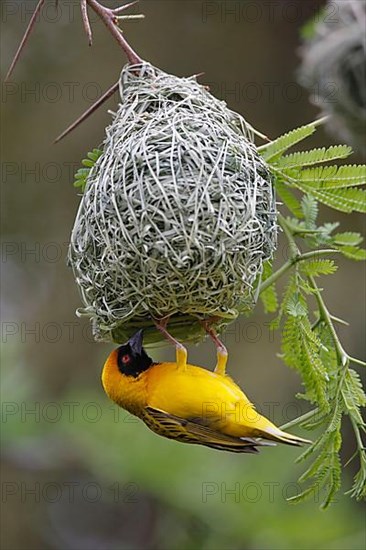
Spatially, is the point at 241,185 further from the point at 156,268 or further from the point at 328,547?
the point at 328,547

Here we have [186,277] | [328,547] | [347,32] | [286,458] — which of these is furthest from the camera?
[286,458]

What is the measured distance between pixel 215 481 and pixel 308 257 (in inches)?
91.9

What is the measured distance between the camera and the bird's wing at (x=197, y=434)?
10.1ft

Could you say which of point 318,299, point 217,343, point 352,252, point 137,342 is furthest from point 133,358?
point 352,252

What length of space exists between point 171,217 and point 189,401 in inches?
29.3

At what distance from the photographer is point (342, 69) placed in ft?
13.5

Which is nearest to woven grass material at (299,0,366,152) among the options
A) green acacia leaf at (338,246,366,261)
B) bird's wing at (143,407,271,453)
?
green acacia leaf at (338,246,366,261)

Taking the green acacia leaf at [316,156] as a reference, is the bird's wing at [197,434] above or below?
below

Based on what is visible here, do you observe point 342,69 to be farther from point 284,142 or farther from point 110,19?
point 110,19

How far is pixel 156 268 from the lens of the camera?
2600mm

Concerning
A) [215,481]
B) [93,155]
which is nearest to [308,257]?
[93,155]

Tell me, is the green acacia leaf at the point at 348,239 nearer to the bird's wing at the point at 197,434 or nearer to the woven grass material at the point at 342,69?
the bird's wing at the point at 197,434

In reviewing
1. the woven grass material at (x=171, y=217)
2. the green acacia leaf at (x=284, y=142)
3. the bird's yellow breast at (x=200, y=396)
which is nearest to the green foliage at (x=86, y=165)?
the woven grass material at (x=171, y=217)

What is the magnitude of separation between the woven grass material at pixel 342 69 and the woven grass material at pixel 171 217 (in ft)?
4.35
